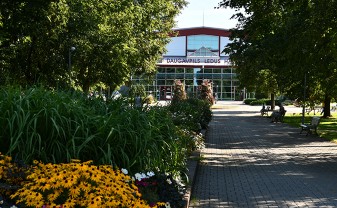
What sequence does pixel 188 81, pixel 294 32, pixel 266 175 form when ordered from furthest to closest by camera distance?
pixel 188 81
pixel 294 32
pixel 266 175

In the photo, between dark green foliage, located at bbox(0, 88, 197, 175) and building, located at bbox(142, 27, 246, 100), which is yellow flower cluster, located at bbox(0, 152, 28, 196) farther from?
building, located at bbox(142, 27, 246, 100)

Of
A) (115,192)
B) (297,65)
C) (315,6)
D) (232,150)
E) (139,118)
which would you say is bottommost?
(232,150)

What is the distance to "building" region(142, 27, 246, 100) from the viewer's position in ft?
263

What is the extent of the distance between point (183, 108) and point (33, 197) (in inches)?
553

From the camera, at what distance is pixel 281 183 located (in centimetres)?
961

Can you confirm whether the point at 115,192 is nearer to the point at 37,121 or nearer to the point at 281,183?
the point at 37,121

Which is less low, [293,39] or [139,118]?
[293,39]

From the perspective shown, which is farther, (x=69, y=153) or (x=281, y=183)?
(x=281, y=183)

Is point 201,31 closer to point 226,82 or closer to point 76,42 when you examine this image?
point 226,82

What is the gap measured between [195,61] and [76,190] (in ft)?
254

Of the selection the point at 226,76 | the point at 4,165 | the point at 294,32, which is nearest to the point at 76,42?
the point at 294,32

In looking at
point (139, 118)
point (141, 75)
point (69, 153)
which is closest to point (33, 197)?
point (69, 153)

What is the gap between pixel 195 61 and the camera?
8044cm

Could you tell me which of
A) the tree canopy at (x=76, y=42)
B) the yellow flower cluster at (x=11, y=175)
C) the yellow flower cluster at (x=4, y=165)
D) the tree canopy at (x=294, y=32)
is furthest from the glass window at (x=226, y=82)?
the yellow flower cluster at (x=11, y=175)
